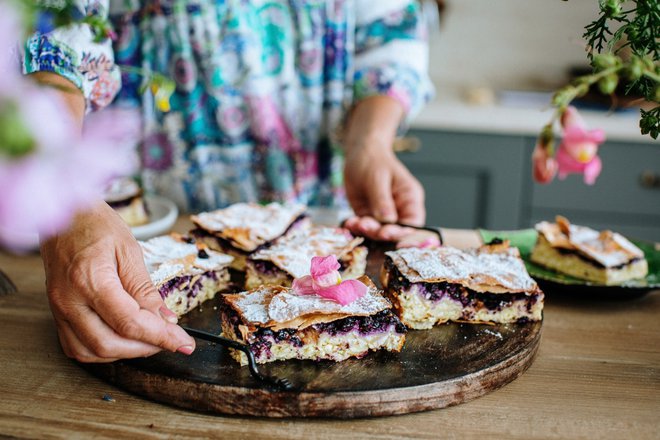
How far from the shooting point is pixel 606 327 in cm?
167

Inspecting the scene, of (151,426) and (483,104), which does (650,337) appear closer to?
(151,426)

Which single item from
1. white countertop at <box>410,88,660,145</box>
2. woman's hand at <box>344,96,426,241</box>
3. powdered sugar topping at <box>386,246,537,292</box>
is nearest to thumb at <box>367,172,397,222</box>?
woman's hand at <box>344,96,426,241</box>

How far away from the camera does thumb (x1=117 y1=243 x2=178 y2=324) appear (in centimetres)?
123

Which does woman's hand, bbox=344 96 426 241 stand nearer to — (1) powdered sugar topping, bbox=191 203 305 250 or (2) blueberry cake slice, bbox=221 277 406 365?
(1) powdered sugar topping, bbox=191 203 305 250

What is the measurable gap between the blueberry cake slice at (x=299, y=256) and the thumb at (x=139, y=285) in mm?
471

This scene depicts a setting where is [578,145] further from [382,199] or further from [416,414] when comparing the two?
[416,414]

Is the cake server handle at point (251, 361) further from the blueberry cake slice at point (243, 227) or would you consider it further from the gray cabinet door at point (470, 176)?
the gray cabinet door at point (470, 176)

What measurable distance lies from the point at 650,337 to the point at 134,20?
6.09 feet

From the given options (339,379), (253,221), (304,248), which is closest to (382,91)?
(253,221)

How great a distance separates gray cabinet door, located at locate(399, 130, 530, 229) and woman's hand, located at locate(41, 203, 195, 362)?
2730 millimetres

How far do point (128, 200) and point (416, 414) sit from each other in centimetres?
135

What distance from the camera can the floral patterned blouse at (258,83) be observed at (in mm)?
2285

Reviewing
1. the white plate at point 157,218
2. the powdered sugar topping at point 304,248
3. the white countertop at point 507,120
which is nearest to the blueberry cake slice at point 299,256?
the powdered sugar topping at point 304,248

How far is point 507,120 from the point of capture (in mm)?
3703
